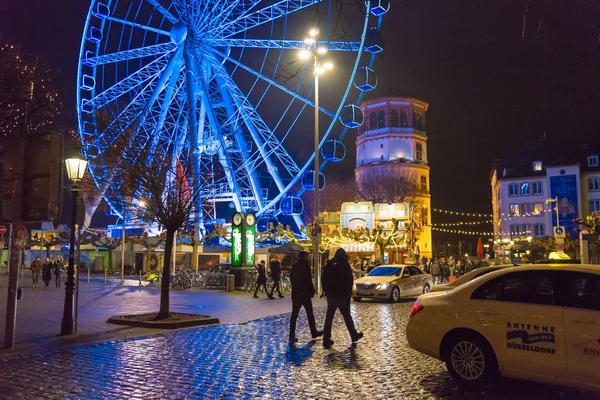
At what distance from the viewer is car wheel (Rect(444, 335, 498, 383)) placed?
6746mm

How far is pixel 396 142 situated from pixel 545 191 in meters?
19.5

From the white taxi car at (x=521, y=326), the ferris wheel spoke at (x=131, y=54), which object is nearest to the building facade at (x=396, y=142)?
the ferris wheel spoke at (x=131, y=54)

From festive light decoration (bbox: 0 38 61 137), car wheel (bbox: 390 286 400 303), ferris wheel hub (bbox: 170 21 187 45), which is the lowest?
car wheel (bbox: 390 286 400 303)

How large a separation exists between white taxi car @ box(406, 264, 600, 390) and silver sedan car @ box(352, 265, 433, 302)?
1220 centimetres

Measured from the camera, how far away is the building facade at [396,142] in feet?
242

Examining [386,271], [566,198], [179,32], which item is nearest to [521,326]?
[386,271]

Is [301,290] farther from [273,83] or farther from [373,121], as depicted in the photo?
[373,121]

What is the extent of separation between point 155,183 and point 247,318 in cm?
423

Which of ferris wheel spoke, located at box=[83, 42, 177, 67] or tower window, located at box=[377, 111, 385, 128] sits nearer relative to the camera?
ferris wheel spoke, located at box=[83, 42, 177, 67]

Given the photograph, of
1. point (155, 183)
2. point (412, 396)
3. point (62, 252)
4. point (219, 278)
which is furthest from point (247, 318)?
point (62, 252)

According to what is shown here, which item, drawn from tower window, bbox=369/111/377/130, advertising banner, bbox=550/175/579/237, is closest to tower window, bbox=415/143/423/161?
tower window, bbox=369/111/377/130

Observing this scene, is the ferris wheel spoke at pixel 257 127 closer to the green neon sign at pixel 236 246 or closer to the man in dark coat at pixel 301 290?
the green neon sign at pixel 236 246

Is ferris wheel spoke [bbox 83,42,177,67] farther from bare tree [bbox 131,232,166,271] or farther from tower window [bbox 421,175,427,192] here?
tower window [bbox 421,175,427,192]

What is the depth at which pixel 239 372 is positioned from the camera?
25.7 ft
